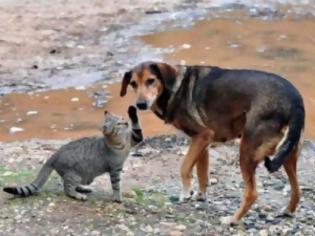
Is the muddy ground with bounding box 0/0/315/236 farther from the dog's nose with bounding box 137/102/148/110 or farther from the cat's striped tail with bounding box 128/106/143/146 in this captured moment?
the dog's nose with bounding box 137/102/148/110

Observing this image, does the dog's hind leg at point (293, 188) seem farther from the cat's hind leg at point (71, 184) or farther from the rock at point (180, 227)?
the cat's hind leg at point (71, 184)

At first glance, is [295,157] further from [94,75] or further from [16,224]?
[94,75]

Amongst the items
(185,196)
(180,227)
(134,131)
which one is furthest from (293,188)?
(134,131)

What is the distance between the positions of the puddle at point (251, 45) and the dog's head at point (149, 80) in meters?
4.73

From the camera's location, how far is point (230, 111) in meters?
6.73

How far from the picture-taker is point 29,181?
280 inches

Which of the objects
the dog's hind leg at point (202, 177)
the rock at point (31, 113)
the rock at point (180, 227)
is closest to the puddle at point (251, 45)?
the rock at point (31, 113)

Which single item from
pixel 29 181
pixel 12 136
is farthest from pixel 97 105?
pixel 29 181

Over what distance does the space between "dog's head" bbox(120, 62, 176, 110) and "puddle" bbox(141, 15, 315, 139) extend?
15.5ft

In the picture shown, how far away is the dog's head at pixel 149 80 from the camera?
670 cm

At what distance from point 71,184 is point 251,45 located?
27.5ft

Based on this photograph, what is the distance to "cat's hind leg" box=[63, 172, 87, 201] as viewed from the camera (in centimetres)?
655

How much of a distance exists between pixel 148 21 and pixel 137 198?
9.86 m

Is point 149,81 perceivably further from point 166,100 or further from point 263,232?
point 263,232
